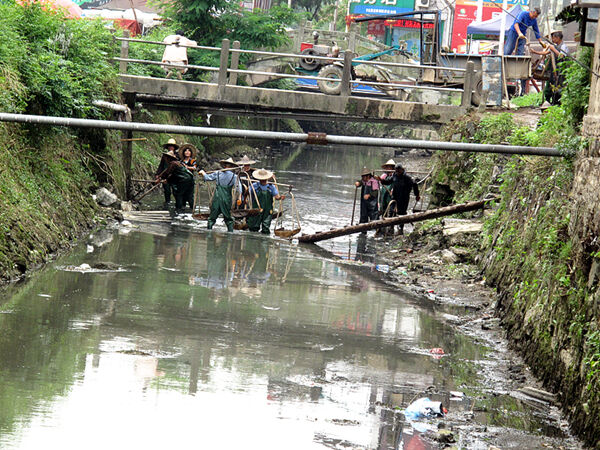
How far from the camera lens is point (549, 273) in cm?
1034

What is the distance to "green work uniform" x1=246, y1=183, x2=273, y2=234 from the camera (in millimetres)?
19875

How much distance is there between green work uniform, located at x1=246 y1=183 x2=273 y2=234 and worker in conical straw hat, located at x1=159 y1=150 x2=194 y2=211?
307 cm

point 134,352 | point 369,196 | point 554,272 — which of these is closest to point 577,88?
point 554,272

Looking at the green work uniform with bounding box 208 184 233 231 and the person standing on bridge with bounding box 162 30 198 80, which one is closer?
the green work uniform with bounding box 208 184 233 231

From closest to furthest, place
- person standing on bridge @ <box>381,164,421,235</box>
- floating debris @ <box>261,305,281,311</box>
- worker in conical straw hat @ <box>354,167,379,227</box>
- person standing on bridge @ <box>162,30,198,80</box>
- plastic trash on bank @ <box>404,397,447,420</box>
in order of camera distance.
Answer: plastic trash on bank @ <box>404,397,447,420</box>, floating debris @ <box>261,305,281,311</box>, person standing on bridge @ <box>381,164,421,235</box>, worker in conical straw hat @ <box>354,167,379,227</box>, person standing on bridge @ <box>162,30,198,80</box>

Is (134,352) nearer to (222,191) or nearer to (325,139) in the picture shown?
(325,139)

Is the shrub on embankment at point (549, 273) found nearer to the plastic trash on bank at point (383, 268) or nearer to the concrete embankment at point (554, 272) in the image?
the concrete embankment at point (554, 272)

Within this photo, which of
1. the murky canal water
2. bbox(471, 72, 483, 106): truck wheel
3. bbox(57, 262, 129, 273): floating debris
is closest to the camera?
the murky canal water

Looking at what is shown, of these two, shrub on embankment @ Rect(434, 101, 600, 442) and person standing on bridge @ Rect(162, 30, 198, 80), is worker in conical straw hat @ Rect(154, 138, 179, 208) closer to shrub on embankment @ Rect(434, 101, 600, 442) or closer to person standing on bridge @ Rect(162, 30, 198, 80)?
person standing on bridge @ Rect(162, 30, 198, 80)

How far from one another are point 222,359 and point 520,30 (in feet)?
48.3

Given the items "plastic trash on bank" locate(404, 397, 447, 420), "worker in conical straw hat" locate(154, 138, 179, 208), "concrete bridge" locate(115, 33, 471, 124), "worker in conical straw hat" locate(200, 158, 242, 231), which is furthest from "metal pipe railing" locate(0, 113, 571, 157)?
"worker in conical straw hat" locate(154, 138, 179, 208)

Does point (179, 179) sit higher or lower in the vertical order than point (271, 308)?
higher

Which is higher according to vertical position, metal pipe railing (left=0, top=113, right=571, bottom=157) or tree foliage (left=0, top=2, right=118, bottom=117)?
tree foliage (left=0, top=2, right=118, bottom=117)

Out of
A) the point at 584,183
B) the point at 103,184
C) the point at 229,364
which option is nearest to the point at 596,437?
the point at 584,183
